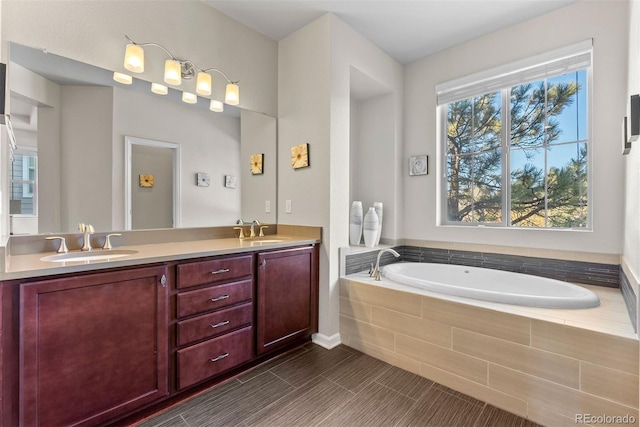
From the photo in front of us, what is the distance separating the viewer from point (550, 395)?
1.52 m

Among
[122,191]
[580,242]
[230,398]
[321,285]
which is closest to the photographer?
[230,398]

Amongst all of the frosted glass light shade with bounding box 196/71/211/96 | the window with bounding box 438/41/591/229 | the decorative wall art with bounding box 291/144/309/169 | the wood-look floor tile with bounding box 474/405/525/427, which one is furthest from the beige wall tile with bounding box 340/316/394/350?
the frosted glass light shade with bounding box 196/71/211/96

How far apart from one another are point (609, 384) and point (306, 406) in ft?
4.83

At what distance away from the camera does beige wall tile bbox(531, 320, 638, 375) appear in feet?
4.39

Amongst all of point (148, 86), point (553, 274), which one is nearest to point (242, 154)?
point (148, 86)

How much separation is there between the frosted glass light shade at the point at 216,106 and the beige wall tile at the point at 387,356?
216cm

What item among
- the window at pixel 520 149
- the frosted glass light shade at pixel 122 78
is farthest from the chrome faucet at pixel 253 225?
the window at pixel 520 149

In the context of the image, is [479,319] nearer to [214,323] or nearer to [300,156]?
[214,323]

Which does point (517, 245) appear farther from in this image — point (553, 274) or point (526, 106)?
point (526, 106)

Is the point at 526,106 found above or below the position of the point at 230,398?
above

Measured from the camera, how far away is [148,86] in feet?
6.81

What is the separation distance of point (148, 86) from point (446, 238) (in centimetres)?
285

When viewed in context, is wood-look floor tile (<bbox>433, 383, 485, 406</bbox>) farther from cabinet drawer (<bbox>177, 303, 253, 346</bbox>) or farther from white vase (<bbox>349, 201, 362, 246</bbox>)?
white vase (<bbox>349, 201, 362, 246</bbox>)

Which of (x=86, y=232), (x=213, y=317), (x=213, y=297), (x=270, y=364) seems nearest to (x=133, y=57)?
(x=86, y=232)
